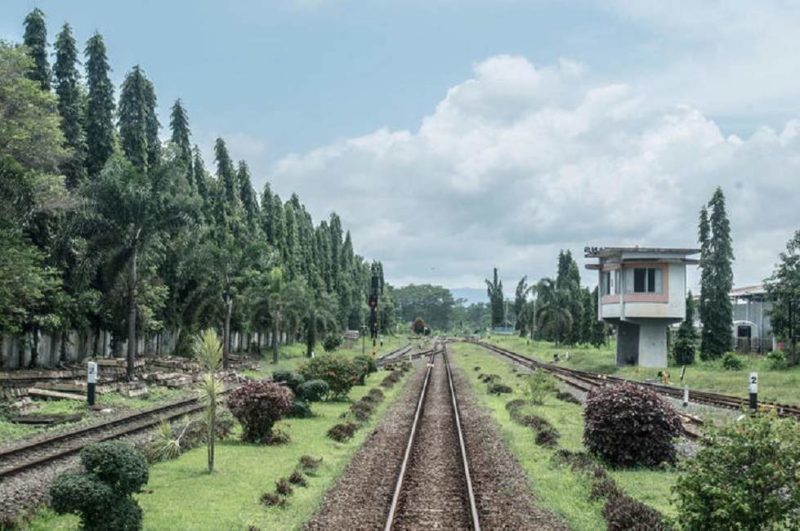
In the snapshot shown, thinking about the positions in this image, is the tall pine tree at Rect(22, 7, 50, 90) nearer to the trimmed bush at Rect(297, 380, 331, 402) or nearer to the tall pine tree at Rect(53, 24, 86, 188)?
the tall pine tree at Rect(53, 24, 86, 188)

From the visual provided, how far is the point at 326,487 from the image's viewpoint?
45.5 ft

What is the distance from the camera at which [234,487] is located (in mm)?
13633

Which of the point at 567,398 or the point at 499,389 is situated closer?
the point at 567,398

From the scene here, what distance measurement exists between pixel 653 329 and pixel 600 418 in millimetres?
37768

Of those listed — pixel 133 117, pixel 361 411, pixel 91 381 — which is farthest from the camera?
pixel 133 117

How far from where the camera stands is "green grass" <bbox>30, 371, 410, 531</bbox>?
37.1 ft

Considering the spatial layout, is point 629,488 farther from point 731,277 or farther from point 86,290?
point 731,277

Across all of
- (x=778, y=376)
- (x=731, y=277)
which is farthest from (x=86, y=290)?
(x=731, y=277)

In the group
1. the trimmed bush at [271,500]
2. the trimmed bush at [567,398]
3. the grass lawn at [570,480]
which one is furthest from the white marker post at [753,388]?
the trimmed bush at [271,500]

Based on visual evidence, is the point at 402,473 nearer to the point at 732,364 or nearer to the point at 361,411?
the point at 361,411

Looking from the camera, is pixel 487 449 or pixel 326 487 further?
pixel 487 449

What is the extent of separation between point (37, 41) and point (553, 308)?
68079 mm

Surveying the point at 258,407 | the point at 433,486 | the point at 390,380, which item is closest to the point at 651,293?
the point at 390,380

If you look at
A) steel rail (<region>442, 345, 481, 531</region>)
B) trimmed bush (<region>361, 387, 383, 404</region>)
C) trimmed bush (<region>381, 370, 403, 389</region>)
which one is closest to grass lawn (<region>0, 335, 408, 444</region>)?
trimmed bush (<region>361, 387, 383, 404</region>)
